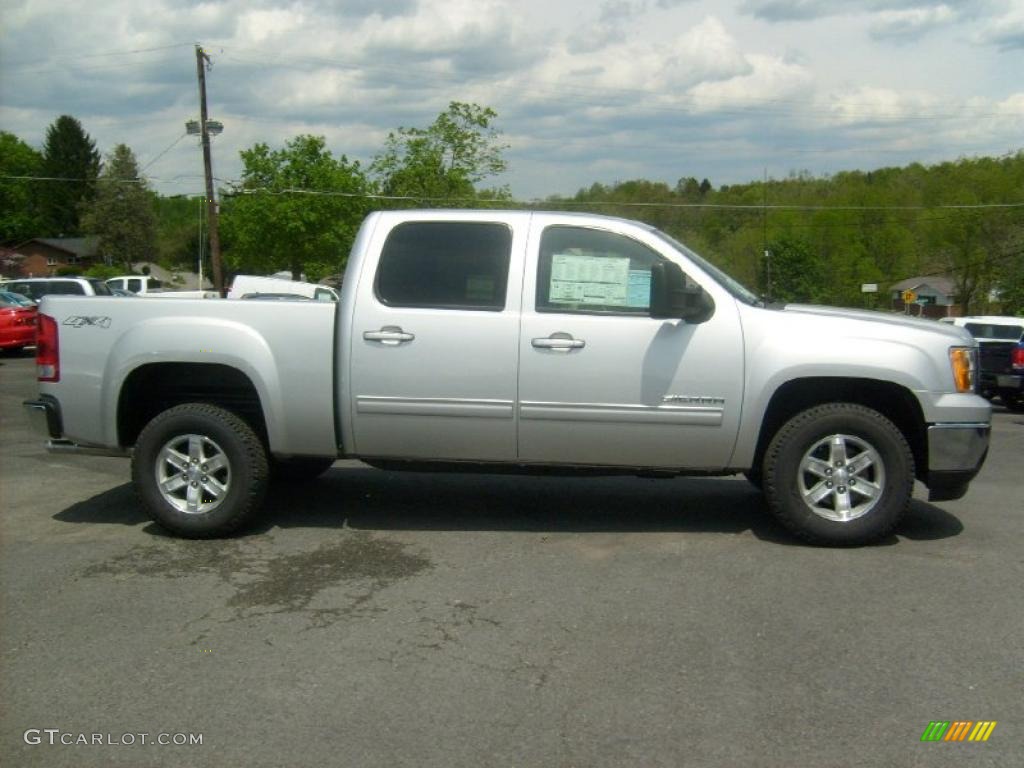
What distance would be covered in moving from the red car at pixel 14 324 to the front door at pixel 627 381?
64.4 feet

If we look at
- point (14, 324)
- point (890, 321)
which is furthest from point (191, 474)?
point (14, 324)

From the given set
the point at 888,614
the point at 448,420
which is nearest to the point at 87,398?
the point at 448,420

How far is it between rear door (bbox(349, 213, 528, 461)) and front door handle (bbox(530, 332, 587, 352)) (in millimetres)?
149

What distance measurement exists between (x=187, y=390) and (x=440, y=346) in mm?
1754

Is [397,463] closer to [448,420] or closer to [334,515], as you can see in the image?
[448,420]

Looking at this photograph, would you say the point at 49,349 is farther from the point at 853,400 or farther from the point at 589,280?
the point at 853,400

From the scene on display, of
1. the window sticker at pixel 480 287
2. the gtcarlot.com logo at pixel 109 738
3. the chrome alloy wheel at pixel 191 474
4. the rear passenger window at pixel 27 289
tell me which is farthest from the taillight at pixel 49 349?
the rear passenger window at pixel 27 289

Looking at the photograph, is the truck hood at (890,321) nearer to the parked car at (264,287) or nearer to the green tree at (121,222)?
the parked car at (264,287)

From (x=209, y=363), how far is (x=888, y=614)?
4.06m

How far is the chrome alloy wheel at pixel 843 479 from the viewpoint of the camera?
6078 millimetres

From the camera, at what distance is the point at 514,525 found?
6695 mm

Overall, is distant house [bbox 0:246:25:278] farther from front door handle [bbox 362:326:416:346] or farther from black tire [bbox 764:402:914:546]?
black tire [bbox 764:402:914:546]

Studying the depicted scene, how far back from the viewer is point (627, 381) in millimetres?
6031

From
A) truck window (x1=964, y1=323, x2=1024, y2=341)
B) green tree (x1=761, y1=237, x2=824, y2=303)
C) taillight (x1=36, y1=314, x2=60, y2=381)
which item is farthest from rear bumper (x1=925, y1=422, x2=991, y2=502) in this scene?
green tree (x1=761, y1=237, x2=824, y2=303)
